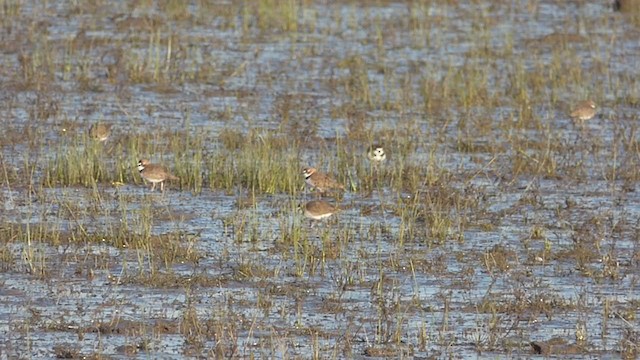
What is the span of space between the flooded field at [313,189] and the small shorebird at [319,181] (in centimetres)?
14

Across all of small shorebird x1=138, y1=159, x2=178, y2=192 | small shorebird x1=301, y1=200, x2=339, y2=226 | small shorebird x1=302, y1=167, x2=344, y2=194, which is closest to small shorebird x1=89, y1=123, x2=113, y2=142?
small shorebird x1=138, y1=159, x2=178, y2=192

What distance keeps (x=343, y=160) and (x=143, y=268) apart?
405 cm

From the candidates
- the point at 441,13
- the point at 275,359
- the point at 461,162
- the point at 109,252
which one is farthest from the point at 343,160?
the point at 441,13

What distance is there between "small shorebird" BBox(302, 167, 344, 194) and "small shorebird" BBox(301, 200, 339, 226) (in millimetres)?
773

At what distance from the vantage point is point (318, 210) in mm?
12031

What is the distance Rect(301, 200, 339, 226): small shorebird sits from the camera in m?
12.0

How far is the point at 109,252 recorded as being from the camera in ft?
36.1

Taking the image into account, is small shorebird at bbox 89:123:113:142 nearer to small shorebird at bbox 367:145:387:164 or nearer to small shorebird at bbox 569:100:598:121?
small shorebird at bbox 367:145:387:164

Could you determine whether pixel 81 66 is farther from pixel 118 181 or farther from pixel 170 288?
pixel 170 288

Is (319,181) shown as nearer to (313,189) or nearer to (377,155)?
(313,189)

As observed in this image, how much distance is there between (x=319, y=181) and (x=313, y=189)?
0.82 ft

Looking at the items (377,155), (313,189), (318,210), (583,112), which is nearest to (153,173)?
(313,189)

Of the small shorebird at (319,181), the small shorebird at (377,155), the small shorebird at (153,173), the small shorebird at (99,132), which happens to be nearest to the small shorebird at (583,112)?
the small shorebird at (377,155)

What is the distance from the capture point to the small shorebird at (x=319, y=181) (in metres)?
12.9
